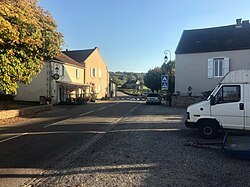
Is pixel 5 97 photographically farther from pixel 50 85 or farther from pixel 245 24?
pixel 245 24

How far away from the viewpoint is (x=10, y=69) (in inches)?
544

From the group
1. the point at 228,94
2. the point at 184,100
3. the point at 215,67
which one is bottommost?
the point at 184,100

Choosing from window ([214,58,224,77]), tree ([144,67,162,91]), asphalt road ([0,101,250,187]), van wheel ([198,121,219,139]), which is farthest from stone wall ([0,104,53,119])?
tree ([144,67,162,91])

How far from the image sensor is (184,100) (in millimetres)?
26234

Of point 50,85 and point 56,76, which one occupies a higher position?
point 56,76

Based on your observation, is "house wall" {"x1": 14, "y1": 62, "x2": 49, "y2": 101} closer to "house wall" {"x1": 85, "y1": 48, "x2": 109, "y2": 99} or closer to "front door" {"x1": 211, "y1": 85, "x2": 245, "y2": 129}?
"house wall" {"x1": 85, "y1": 48, "x2": 109, "y2": 99}

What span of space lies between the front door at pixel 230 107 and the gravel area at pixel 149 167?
199 centimetres

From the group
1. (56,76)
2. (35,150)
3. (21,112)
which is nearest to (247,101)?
(35,150)

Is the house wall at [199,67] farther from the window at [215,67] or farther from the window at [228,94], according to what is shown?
the window at [228,94]

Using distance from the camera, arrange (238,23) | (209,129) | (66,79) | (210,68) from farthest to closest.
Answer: (66,79)
(238,23)
(210,68)
(209,129)

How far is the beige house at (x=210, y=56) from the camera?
81.6ft

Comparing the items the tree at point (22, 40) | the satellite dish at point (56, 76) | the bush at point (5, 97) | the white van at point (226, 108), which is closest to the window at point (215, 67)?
the tree at point (22, 40)

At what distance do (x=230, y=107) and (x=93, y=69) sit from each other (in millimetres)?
39349

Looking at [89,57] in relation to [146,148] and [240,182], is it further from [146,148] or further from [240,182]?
[240,182]
